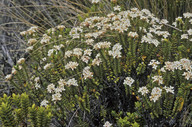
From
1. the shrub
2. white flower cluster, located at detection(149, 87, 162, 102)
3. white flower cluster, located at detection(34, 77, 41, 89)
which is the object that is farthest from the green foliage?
white flower cluster, located at detection(149, 87, 162, 102)

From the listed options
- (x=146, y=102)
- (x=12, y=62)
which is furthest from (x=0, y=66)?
(x=146, y=102)

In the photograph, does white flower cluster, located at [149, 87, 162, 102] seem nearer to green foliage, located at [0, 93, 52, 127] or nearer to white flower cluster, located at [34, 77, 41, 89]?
green foliage, located at [0, 93, 52, 127]

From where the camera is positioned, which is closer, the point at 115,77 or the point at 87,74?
the point at 87,74

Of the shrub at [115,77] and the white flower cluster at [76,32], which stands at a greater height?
the white flower cluster at [76,32]

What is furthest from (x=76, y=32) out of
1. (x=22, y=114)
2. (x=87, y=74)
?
(x=22, y=114)

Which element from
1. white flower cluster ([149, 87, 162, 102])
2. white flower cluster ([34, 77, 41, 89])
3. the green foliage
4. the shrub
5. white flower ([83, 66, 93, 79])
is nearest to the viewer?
the green foliage

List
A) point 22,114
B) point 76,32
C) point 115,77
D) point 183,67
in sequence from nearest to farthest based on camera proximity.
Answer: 1. point 22,114
2. point 183,67
3. point 115,77
4. point 76,32

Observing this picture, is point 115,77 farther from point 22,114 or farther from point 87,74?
point 22,114

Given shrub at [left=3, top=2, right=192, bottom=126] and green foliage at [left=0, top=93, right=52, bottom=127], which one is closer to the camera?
green foliage at [left=0, top=93, right=52, bottom=127]

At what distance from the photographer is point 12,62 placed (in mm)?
3605

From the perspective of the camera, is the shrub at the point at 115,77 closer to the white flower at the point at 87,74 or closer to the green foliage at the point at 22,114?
the white flower at the point at 87,74

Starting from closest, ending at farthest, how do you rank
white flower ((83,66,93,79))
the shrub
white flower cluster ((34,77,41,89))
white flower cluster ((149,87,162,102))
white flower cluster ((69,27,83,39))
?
1. white flower cluster ((149,87,162,102))
2. the shrub
3. white flower ((83,66,93,79))
4. white flower cluster ((34,77,41,89))
5. white flower cluster ((69,27,83,39))

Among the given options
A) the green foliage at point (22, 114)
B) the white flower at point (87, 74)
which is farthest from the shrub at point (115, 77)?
the green foliage at point (22, 114)

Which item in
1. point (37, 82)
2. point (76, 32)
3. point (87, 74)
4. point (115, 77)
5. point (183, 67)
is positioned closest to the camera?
point (183, 67)
